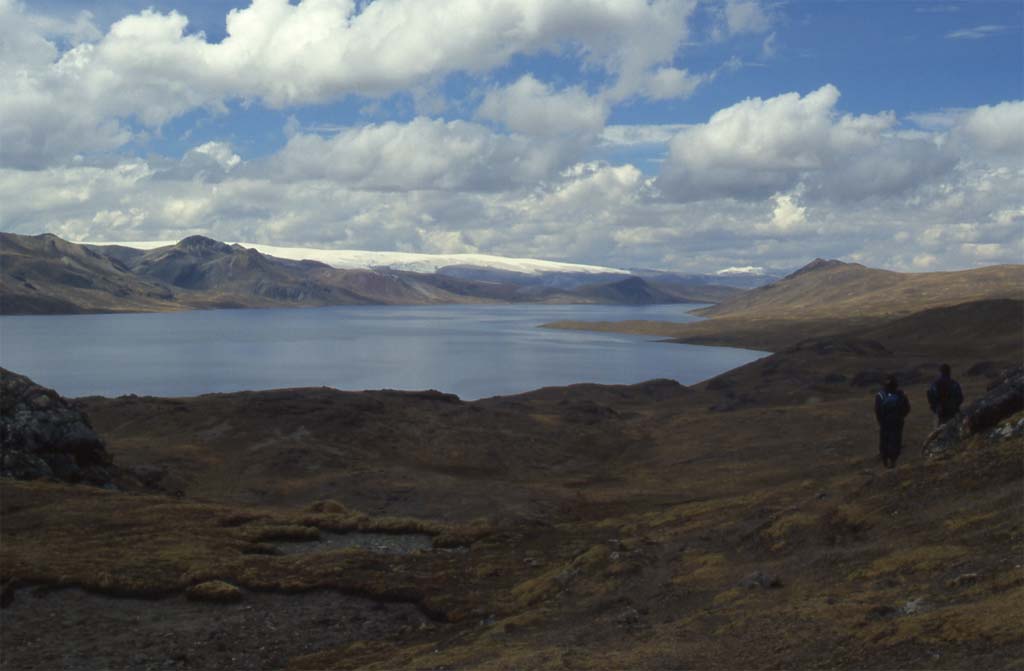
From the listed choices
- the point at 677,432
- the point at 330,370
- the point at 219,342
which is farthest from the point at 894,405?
the point at 219,342

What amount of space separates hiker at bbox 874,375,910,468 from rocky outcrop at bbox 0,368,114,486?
29.1m

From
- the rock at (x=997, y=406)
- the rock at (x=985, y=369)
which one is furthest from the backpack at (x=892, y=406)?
the rock at (x=985, y=369)

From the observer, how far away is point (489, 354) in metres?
167

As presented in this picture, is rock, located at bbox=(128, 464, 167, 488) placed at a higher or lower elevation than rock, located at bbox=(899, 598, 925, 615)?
lower

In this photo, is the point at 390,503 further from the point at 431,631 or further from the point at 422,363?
the point at 422,363

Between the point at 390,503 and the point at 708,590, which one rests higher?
the point at 708,590

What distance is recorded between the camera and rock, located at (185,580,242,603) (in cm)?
2031

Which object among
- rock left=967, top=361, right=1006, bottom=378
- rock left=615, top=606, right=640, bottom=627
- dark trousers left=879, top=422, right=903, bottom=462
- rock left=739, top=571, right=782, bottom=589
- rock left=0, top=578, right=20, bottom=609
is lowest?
rock left=0, top=578, right=20, bottom=609

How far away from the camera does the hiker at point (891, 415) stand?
2459 centimetres

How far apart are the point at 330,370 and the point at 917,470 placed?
120m

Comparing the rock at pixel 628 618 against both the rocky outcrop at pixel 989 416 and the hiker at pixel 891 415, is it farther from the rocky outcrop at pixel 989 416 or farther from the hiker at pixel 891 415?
the hiker at pixel 891 415

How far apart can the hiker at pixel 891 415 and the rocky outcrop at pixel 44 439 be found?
29062mm

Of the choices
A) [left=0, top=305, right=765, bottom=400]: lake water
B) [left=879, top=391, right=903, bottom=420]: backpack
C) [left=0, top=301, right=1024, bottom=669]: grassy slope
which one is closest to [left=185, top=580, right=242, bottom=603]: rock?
[left=0, top=301, right=1024, bottom=669]: grassy slope

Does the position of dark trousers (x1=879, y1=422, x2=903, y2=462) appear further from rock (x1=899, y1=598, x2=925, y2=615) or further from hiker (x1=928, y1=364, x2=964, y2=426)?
rock (x1=899, y1=598, x2=925, y2=615)
